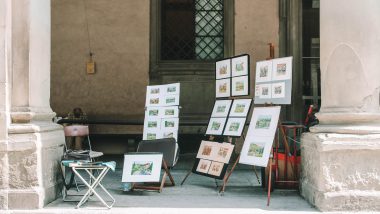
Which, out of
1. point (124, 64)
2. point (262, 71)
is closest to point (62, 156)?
point (262, 71)

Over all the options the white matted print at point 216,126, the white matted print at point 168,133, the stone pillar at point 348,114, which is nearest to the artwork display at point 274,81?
the stone pillar at point 348,114

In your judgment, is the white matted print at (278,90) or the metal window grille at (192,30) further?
the metal window grille at (192,30)

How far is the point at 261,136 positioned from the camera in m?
6.82

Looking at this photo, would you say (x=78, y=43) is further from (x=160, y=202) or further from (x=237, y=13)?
(x=160, y=202)

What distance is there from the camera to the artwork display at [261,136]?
21.8ft

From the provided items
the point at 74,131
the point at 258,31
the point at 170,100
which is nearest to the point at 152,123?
the point at 170,100

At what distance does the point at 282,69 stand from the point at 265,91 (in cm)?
43

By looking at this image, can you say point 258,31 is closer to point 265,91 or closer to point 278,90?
point 265,91

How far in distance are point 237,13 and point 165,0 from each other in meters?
1.72

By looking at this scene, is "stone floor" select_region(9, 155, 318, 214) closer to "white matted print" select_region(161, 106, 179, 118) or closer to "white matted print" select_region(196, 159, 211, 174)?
"white matted print" select_region(196, 159, 211, 174)

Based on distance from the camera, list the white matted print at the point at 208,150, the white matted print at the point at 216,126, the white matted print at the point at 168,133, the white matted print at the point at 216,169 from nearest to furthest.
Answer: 1. the white matted print at the point at 216,169
2. the white matted print at the point at 216,126
3. the white matted print at the point at 208,150
4. the white matted print at the point at 168,133

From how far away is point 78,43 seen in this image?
1122cm

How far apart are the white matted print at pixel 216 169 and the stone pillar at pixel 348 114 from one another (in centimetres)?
158

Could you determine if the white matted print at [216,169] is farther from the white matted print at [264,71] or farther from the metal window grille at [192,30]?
the metal window grille at [192,30]
